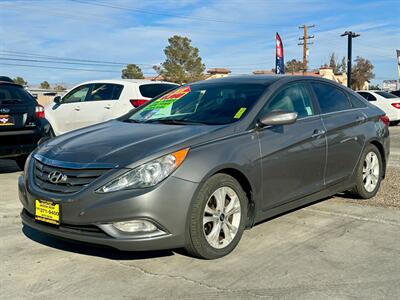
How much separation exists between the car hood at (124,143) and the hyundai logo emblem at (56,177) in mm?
122

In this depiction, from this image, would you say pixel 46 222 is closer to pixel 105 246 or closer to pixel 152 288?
pixel 105 246

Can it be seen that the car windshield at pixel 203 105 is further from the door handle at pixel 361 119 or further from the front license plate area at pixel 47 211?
the door handle at pixel 361 119

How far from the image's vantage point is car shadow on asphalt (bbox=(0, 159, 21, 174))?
858cm

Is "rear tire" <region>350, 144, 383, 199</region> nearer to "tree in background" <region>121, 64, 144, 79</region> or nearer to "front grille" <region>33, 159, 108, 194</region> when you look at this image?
"front grille" <region>33, 159, 108, 194</region>

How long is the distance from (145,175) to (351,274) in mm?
1738

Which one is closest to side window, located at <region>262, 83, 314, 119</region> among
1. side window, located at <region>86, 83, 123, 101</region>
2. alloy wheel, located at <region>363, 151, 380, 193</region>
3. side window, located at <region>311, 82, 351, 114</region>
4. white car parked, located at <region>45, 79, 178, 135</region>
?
side window, located at <region>311, 82, 351, 114</region>

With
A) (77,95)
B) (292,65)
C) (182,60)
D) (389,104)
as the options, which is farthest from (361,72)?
(77,95)

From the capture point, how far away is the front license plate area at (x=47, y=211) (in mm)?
3798

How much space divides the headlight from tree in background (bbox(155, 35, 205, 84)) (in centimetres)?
5392

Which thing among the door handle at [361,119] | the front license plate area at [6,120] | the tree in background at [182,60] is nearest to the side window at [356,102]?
the door handle at [361,119]

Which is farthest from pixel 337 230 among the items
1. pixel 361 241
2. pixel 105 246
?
pixel 105 246

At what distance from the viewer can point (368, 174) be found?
6.07m

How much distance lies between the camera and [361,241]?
4.57 m

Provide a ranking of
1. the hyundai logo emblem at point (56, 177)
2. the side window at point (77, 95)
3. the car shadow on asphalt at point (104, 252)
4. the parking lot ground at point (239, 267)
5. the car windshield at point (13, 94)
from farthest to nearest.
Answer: the side window at point (77, 95)
the car windshield at point (13, 94)
the car shadow on asphalt at point (104, 252)
the hyundai logo emblem at point (56, 177)
the parking lot ground at point (239, 267)
